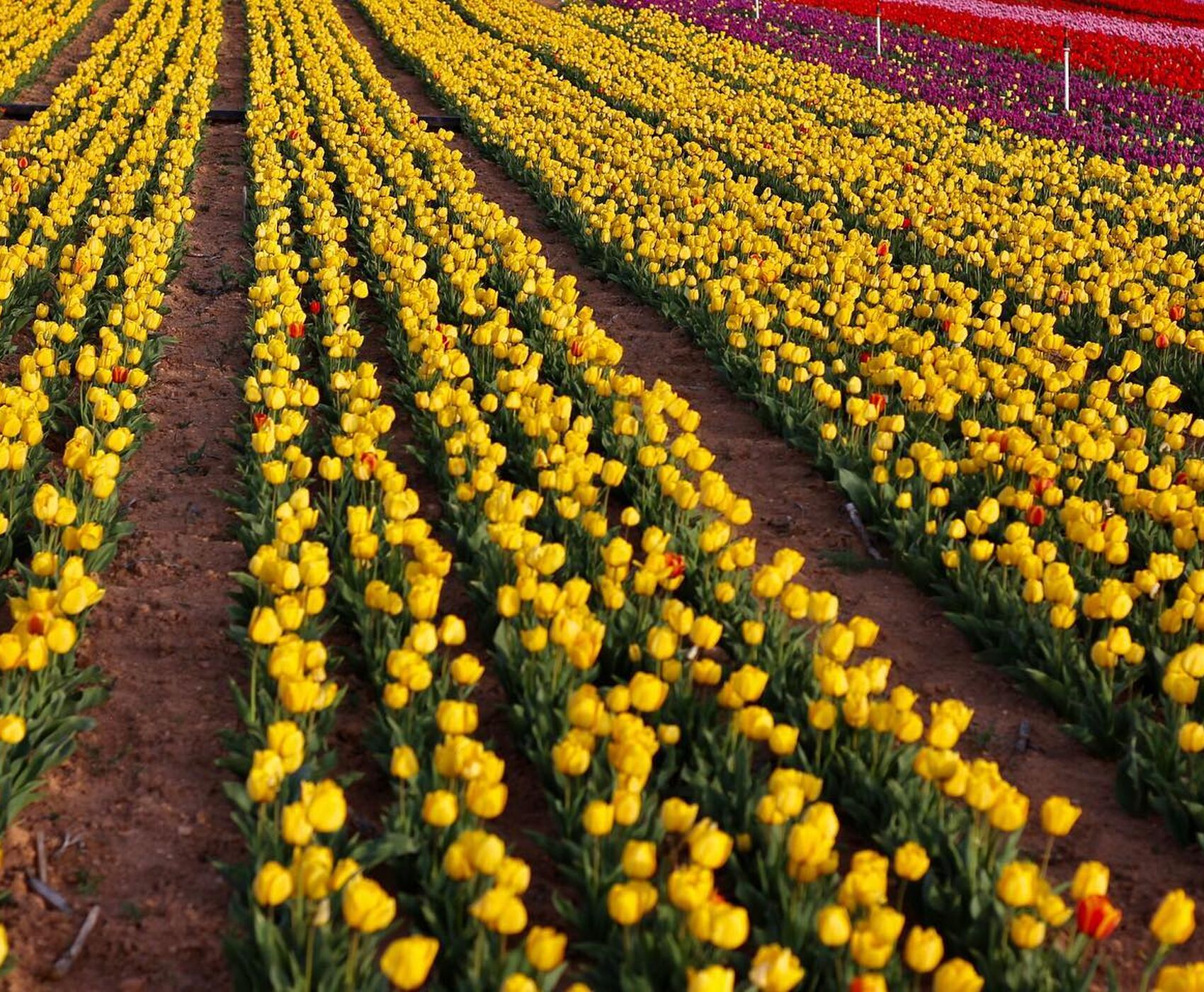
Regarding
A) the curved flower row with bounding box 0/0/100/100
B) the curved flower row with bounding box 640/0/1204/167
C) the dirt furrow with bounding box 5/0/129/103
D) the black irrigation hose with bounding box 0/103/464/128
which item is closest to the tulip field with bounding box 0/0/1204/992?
the curved flower row with bounding box 640/0/1204/167

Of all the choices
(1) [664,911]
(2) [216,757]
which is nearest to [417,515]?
(2) [216,757]

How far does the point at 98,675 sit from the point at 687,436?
2393 mm

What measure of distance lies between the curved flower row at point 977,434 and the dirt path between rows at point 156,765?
2811 mm

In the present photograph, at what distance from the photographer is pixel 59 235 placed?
915 centimetres

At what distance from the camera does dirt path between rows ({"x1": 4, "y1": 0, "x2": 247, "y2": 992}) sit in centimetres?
320

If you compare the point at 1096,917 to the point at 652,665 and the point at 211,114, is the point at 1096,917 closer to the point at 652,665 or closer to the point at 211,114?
the point at 652,665

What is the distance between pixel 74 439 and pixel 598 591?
2281 mm

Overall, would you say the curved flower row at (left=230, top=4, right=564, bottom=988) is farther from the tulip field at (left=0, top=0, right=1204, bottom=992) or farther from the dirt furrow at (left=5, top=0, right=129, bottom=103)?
the dirt furrow at (left=5, top=0, right=129, bottom=103)

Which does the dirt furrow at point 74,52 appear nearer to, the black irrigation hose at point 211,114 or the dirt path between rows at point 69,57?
the dirt path between rows at point 69,57

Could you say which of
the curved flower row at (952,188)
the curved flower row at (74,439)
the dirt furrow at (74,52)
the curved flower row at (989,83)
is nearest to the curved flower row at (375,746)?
the curved flower row at (74,439)

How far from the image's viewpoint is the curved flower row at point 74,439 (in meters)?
3.61

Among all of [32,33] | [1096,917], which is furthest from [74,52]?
[1096,917]

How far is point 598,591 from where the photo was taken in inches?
180

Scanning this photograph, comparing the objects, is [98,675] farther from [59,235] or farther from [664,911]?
[59,235]
